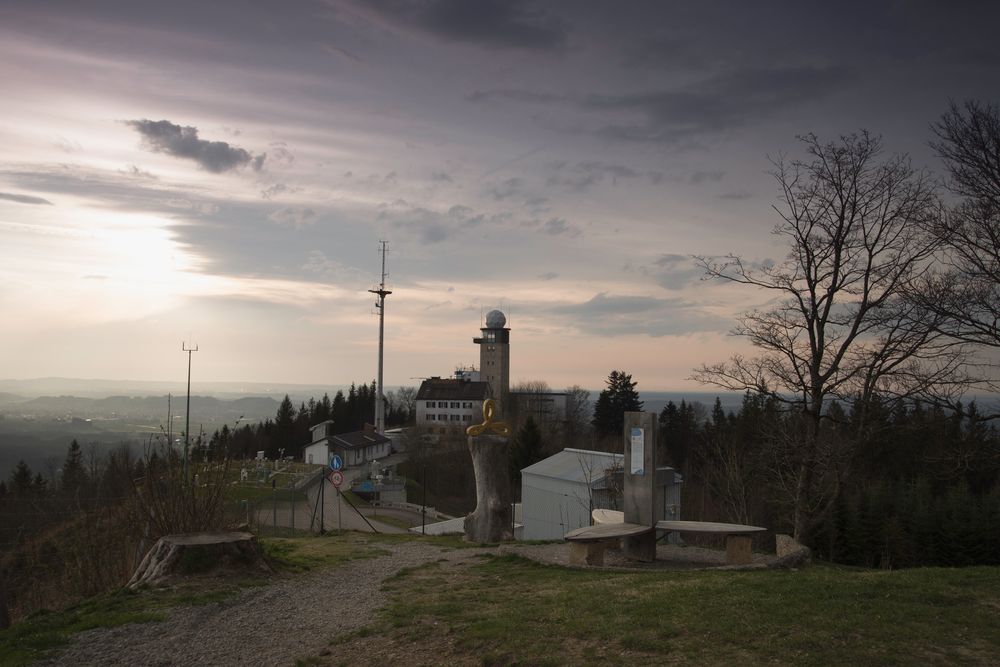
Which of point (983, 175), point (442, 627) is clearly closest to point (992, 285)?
point (983, 175)

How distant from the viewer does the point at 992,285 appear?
38.2 feet

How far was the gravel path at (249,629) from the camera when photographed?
7.61 metres

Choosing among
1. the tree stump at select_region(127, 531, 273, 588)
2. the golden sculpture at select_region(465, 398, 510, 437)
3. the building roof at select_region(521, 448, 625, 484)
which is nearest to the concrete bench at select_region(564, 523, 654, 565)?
the golden sculpture at select_region(465, 398, 510, 437)

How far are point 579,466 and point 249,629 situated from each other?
2285cm

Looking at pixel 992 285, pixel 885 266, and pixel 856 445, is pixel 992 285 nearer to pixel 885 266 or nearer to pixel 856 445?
pixel 885 266

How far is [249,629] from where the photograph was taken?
28.4 ft

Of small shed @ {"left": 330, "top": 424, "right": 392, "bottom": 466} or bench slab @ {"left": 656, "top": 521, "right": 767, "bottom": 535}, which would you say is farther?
small shed @ {"left": 330, "top": 424, "right": 392, "bottom": 466}

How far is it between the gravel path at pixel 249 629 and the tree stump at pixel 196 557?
2.43 ft

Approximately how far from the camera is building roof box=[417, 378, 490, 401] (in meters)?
85.0

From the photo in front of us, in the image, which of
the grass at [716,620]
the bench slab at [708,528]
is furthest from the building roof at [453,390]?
the grass at [716,620]

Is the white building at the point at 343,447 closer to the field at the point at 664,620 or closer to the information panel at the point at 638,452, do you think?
the information panel at the point at 638,452

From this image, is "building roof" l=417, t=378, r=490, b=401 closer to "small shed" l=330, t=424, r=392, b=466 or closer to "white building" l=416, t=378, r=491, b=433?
"white building" l=416, t=378, r=491, b=433

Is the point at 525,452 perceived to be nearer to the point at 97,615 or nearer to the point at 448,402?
the point at 448,402

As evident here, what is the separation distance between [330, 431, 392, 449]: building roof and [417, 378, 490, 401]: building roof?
43.3 feet
